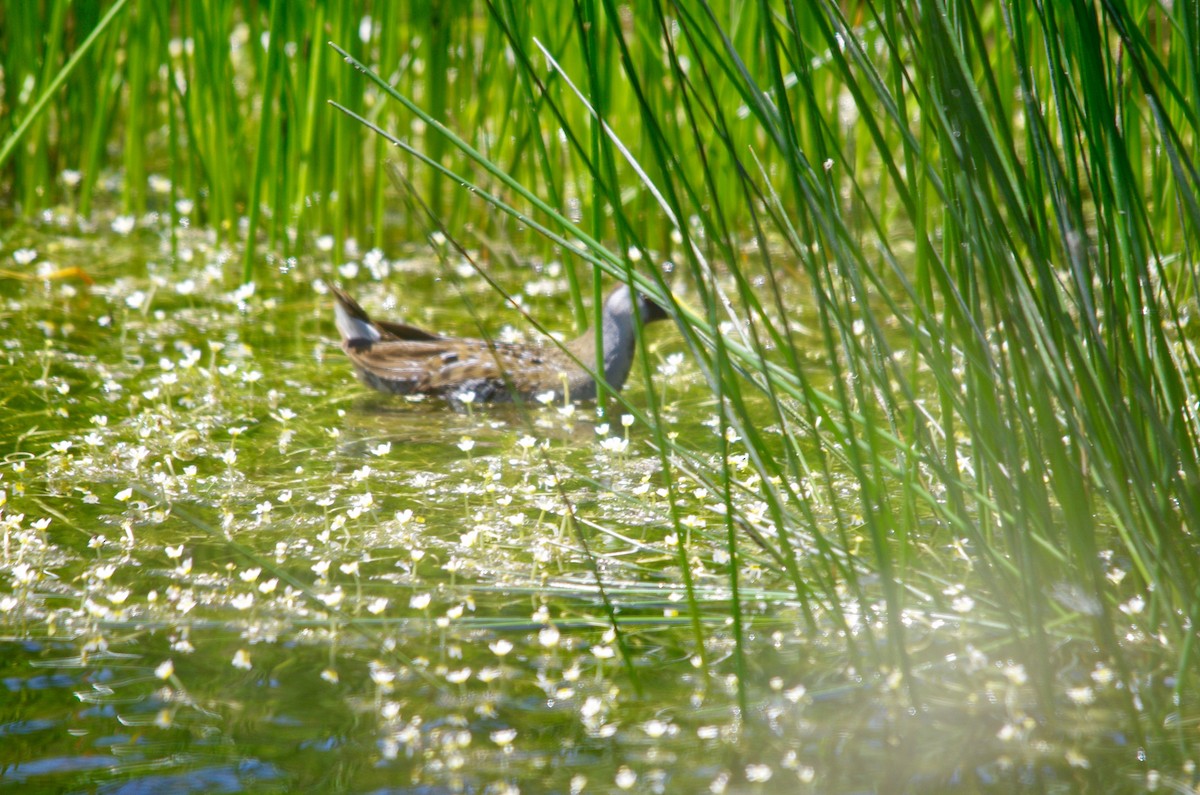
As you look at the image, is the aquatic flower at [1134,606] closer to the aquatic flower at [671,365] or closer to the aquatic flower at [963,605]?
A: the aquatic flower at [963,605]

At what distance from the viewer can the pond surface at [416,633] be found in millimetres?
2223

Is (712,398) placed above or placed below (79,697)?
above

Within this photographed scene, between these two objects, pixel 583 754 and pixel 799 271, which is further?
pixel 799 271

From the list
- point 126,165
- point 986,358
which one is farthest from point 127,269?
point 986,358

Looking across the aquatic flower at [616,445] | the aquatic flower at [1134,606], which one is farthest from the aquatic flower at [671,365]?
the aquatic flower at [1134,606]

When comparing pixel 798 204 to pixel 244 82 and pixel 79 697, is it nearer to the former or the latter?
pixel 79 697

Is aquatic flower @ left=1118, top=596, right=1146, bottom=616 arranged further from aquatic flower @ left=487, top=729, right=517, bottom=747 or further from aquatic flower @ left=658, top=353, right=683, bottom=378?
aquatic flower @ left=658, top=353, right=683, bottom=378

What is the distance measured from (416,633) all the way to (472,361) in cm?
188

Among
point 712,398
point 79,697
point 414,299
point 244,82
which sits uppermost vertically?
point 244,82

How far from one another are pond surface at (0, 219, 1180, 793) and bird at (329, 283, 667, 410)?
186 millimetres

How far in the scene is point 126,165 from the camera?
5.88 metres

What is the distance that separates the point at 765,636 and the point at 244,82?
6.39 meters

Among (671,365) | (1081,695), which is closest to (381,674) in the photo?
(1081,695)

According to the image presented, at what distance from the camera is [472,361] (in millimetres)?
4441
